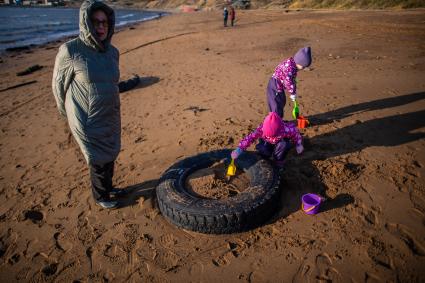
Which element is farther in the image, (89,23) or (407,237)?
(407,237)

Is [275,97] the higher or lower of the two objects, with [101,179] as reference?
higher

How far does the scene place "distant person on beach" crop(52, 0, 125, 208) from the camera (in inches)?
132

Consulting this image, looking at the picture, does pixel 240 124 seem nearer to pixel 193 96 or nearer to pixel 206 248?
pixel 193 96

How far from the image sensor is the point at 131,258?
3492 millimetres

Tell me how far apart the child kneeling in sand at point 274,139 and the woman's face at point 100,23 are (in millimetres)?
2397

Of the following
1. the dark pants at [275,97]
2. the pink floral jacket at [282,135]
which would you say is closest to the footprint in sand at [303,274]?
the pink floral jacket at [282,135]

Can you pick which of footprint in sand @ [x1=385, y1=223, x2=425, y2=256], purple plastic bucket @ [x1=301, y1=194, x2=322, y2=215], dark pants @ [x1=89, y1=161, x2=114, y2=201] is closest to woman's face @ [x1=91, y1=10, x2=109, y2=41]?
dark pants @ [x1=89, y1=161, x2=114, y2=201]

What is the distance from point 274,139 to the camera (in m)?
4.65

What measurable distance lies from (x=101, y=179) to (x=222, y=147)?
2487mm

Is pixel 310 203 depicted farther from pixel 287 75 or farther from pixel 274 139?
pixel 287 75

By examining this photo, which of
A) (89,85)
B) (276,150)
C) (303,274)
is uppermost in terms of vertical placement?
(89,85)

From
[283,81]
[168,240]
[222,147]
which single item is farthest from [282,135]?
[168,240]

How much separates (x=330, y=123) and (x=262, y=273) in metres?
4.27

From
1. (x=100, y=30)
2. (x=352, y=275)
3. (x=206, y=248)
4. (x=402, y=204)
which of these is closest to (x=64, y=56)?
(x=100, y=30)
